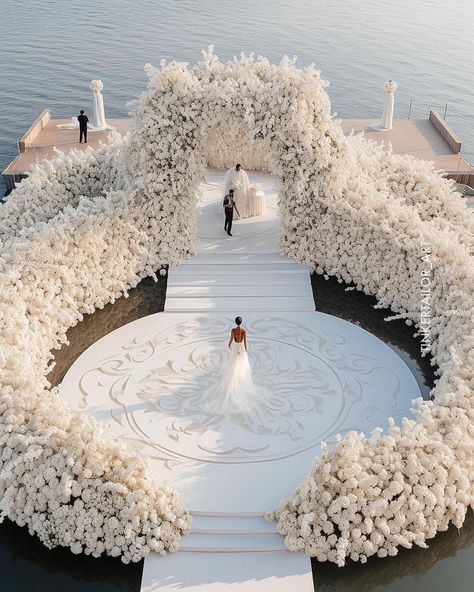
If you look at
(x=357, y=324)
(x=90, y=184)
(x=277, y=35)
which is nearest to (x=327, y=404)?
(x=357, y=324)

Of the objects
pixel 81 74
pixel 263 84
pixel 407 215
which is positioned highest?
pixel 263 84

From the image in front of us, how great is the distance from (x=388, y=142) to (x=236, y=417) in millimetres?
11603

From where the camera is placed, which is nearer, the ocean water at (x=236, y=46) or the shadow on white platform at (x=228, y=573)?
the shadow on white platform at (x=228, y=573)

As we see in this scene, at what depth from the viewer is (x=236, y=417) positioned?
9828mm

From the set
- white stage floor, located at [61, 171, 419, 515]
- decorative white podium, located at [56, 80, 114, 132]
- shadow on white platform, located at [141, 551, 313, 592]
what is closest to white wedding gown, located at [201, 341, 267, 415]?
white stage floor, located at [61, 171, 419, 515]

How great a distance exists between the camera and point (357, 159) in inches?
597

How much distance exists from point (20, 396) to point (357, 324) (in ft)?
20.1

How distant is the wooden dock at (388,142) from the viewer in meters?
18.2

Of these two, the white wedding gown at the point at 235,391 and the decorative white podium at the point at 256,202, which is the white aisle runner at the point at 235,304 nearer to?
the decorative white podium at the point at 256,202

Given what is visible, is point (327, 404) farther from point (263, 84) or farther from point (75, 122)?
point (75, 122)

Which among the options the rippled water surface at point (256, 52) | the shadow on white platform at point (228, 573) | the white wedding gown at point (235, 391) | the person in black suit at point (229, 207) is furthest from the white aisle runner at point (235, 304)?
the white wedding gown at point (235, 391)

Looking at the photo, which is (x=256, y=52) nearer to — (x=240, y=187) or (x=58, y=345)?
(x=240, y=187)

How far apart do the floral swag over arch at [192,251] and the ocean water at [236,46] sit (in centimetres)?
1073

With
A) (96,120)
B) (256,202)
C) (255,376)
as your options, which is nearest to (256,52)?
(96,120)
